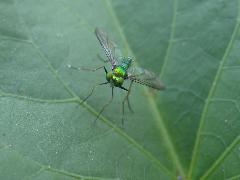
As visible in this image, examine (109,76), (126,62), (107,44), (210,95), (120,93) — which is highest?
(107,44)

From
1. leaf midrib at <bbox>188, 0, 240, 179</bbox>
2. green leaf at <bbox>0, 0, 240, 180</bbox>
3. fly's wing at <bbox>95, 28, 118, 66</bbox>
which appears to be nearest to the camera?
green leaf at <bbox>0, 0, 240, 180</bbox>

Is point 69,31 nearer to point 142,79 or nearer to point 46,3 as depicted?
point 46,3

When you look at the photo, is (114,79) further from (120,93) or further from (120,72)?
(120,72)

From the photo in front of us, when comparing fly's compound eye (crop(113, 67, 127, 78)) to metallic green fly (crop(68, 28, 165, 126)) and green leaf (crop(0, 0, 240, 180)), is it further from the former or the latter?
green leaf (crop(0, 0, 240, 180))

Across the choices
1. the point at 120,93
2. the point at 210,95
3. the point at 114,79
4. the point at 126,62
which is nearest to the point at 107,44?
the point at 126,62

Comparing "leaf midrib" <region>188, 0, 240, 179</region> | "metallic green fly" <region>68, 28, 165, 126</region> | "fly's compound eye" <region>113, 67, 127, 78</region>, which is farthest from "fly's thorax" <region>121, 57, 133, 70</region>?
"leaf midrib" <region>188, 0, 240, 179</region>

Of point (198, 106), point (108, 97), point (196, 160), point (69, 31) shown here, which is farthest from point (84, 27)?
point (196, 160)

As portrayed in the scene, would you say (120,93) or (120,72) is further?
(120,72)
